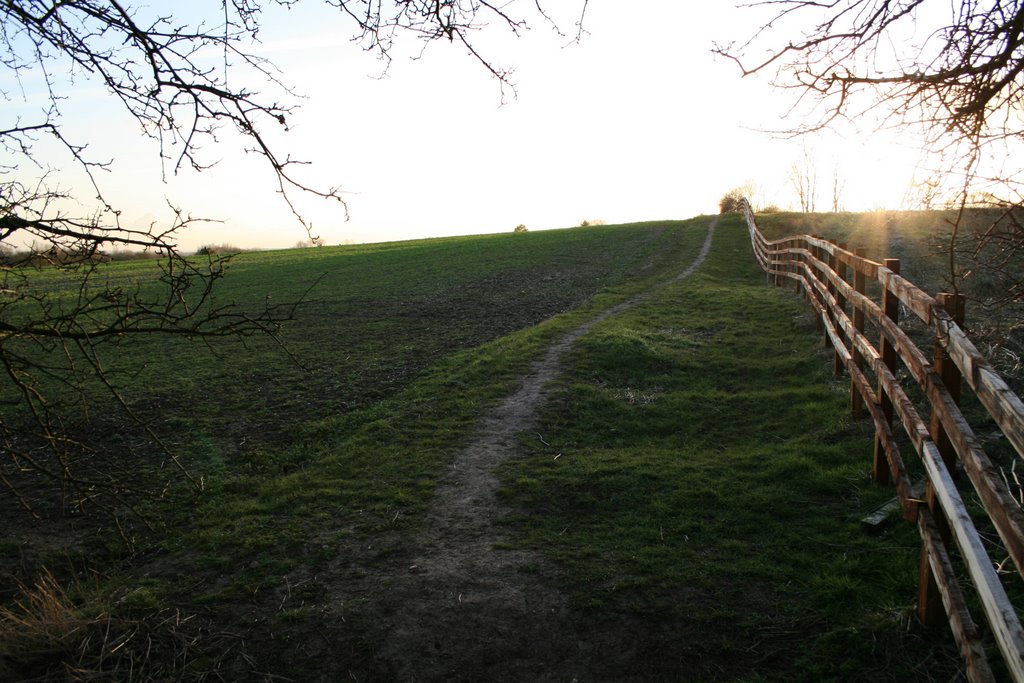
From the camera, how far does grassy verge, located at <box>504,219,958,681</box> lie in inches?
157

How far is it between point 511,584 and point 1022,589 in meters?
2.95

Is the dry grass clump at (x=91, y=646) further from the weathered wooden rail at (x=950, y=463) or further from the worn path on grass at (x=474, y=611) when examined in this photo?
the weathered wooden rail at (x=950, y=463)

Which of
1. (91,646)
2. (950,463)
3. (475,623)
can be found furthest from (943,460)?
(91,646)

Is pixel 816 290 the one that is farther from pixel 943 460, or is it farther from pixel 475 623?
pixel 475 623

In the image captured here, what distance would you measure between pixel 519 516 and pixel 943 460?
10.3ft

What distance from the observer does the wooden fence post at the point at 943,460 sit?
3.75m

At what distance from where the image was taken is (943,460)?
408 cm

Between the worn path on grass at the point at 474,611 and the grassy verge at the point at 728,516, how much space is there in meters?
0.26

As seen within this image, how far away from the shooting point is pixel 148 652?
13.5 ft

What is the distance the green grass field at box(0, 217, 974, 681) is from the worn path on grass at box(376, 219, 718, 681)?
116 millimetres

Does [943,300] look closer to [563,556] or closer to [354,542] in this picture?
[563,556]

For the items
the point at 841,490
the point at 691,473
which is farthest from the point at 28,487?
the point at 841,490

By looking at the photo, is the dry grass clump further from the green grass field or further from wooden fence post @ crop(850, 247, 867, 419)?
wooden fence post @ crop(850, 247, 867, 419)

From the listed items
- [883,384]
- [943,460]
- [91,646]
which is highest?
[883,384]
